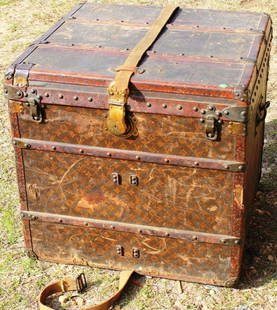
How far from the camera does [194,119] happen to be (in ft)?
11.6

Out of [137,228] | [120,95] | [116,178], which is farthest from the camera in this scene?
[137,228]

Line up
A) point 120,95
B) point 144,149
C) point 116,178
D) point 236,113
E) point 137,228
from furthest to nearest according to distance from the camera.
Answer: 1. point 137,228
2. point 116,178
3. point 144,149
4. point 120,95
5. point 236,113

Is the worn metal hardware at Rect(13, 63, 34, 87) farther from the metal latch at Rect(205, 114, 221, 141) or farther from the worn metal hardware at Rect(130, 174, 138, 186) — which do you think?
the metal latch at Rect(205, 114, 221, 141)

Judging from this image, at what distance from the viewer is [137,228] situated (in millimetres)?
3918

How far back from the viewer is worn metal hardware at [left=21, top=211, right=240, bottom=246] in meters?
3.81

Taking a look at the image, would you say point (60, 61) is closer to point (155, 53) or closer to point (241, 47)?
point (155, 53)

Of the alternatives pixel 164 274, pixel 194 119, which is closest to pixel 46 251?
pixel 164 274

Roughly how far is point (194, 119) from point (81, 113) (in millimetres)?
622

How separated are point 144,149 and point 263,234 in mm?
1229

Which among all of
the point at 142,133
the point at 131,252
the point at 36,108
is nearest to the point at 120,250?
the point at 131,252

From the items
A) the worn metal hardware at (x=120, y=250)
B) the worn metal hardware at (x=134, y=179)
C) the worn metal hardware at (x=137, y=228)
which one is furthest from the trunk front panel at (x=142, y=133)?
the worn metal hardware at (x=120, y=250)

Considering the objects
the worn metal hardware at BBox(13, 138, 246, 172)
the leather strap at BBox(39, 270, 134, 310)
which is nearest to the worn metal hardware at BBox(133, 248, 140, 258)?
the leather strap at BBox(39, 270, 134, 310)

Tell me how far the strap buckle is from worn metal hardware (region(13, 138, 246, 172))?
2.48ft

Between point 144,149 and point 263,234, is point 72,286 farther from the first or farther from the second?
point 263,234
